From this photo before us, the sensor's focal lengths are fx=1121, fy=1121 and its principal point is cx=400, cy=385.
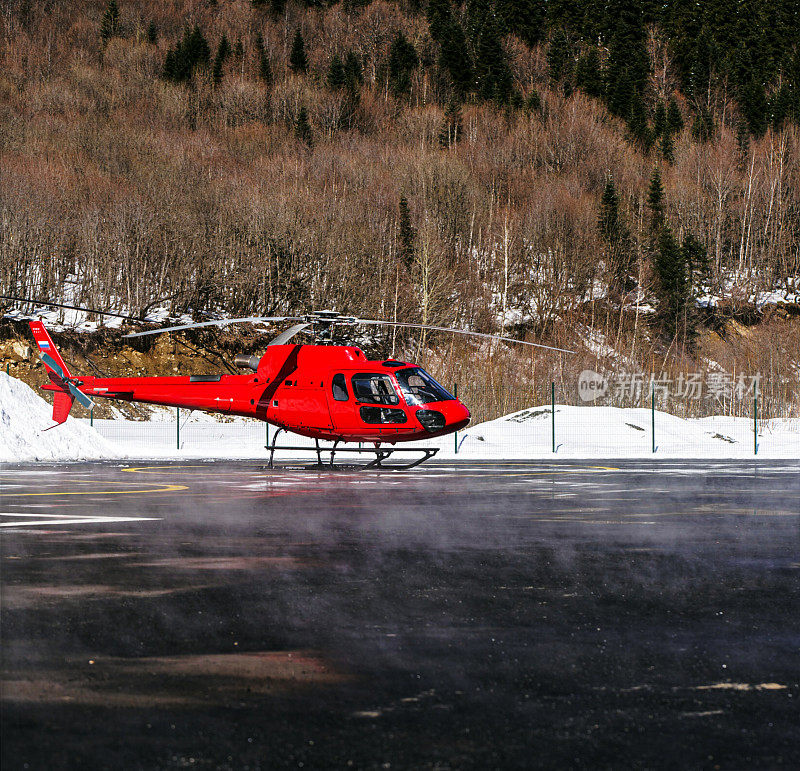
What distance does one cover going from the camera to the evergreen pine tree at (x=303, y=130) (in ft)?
317

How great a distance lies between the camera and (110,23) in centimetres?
13025

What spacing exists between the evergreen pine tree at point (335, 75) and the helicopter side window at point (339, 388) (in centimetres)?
8945

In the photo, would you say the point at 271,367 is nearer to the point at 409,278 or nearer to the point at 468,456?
the point at 468,456

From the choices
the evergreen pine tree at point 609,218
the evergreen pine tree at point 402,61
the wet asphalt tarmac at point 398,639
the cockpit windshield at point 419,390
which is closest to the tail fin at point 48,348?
the cockpit windshield at point 419,390

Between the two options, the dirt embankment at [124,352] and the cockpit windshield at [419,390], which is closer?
the cockpit windshield at [419,390]

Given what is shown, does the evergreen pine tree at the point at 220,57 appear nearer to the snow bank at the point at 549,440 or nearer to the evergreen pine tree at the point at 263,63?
the evergreen pine tree at the point at 263,63

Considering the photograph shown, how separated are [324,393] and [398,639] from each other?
15988 millimetres

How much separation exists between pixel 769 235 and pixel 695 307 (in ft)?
41.0

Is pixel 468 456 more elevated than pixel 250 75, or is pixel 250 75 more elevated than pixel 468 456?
pixel 250 75

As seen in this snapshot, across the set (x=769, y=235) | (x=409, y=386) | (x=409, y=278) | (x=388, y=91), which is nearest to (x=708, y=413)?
(x=409, y=278)

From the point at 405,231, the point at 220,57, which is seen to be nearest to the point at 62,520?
the point at 405,231

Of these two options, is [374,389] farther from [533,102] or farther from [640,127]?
[533,102]

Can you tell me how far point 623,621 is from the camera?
7875mm

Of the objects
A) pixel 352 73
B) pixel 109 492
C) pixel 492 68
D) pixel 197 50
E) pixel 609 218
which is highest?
pixel 197 50
